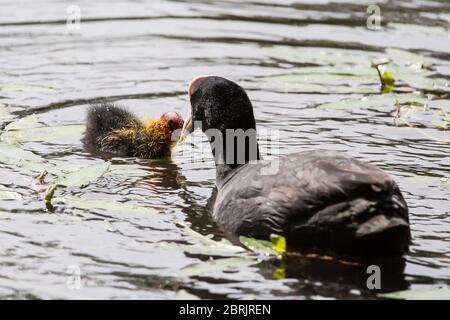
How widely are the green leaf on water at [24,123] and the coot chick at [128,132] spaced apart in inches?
19.9

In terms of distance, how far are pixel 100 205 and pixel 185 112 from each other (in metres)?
2.74

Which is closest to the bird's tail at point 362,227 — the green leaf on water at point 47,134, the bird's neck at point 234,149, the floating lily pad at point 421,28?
the bird's neck at point 234,149

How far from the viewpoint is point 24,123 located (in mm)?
8664

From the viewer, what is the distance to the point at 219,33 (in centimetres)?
1197

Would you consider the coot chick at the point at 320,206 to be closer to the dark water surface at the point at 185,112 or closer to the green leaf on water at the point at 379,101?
the dark water surface at the point at 185,112

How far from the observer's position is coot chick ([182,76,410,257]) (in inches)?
227

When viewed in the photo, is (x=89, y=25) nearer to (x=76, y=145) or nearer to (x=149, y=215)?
(x=76, y=145)

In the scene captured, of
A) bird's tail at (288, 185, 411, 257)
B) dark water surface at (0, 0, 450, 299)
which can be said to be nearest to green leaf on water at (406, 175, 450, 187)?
dark water surface at (0, 0, 450, 299)

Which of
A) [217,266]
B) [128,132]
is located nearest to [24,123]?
[128,132]

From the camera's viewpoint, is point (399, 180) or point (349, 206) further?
point (399, 180)

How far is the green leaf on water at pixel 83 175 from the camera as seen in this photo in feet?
23.5
